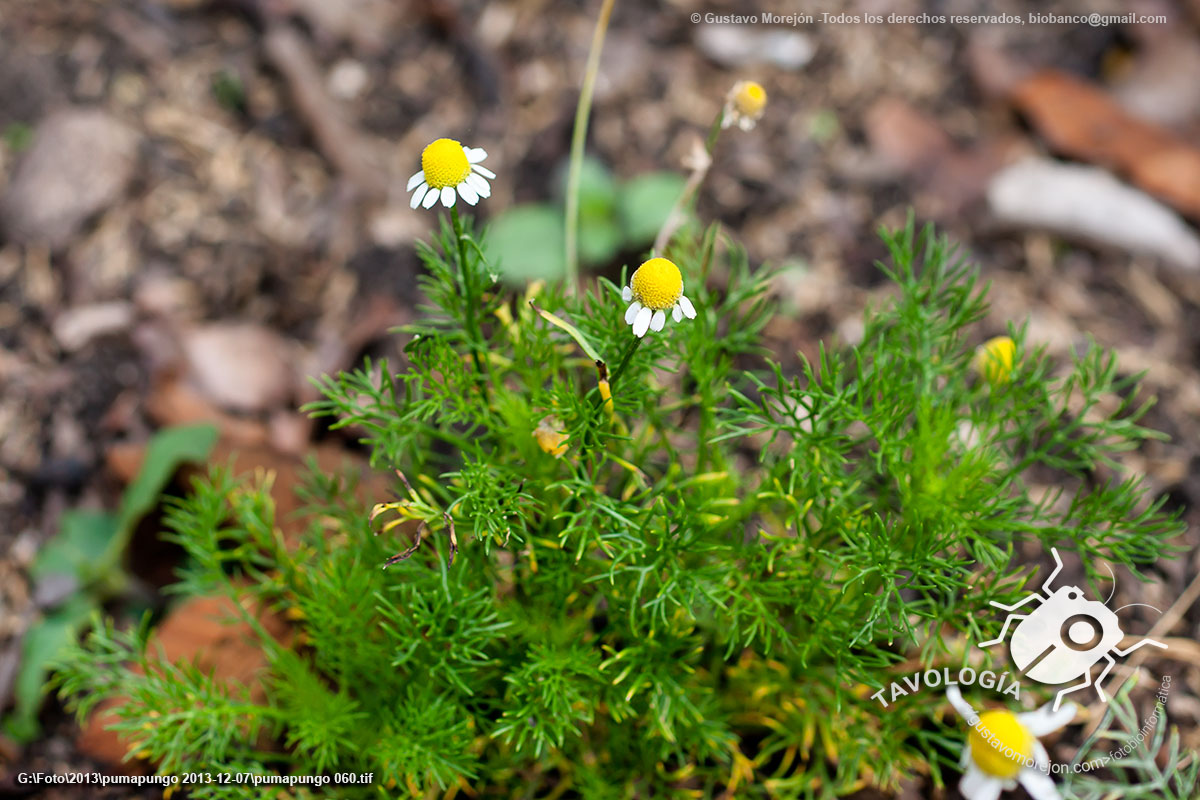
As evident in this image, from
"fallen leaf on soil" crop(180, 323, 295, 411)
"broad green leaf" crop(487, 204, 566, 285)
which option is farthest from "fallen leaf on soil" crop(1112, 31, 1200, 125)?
"fallen leaf on soil" crop(180, 323, 295, 411)

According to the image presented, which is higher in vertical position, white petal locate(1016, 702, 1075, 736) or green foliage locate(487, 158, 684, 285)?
green foliage locate(487, 158, 684, 285)

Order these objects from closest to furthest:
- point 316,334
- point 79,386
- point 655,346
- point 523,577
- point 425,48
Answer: point 655,346
point 523,577
point 79,386
point 316,334
point 425,48

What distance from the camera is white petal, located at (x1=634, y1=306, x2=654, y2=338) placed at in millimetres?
1172

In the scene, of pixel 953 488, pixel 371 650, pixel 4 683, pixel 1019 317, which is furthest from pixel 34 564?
pixel 1019 317

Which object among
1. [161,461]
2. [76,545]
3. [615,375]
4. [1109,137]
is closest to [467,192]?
[615,375]

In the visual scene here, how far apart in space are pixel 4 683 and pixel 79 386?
31.3 inches

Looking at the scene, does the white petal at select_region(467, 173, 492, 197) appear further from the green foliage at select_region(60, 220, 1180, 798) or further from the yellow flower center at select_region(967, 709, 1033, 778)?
the yellow flower center at select_region(967, 709, 1033, 778)

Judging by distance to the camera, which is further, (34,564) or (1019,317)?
(1019,317)

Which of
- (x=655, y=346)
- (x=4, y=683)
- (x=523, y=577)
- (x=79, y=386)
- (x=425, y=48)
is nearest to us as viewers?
(x=655, y=346)

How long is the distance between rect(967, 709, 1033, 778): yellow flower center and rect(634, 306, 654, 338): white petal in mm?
851

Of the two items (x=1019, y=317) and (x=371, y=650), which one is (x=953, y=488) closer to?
(x=371, y=650)

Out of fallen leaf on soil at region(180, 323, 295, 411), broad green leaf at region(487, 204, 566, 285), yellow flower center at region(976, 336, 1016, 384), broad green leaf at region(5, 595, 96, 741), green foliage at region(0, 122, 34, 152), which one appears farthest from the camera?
green foliage at region(0, 122, 34, 152)

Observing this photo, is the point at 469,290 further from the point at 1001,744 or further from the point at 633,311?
the point at 1001,744

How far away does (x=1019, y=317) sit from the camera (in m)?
2.50
